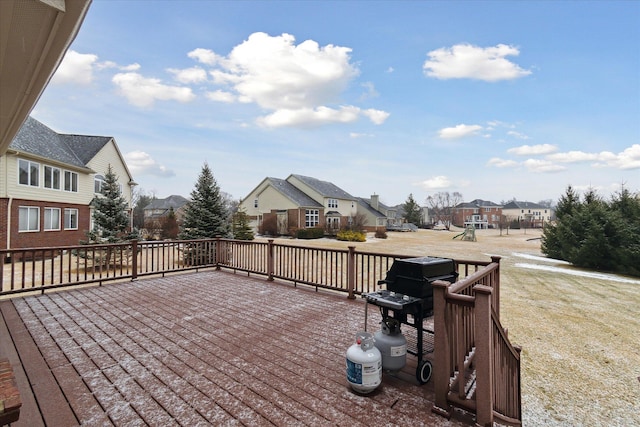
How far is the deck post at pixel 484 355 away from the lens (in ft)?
6.51

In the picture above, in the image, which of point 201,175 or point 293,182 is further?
point 293,182

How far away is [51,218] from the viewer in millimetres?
14375

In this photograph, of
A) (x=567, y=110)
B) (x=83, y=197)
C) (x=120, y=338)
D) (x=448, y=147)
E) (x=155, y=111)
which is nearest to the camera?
(x=120, y=338)

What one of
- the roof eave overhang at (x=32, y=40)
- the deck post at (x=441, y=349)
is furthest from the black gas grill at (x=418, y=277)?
the roof eave overhang at (x=32, y=40)

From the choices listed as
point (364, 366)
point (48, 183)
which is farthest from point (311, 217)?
point (364, 366)

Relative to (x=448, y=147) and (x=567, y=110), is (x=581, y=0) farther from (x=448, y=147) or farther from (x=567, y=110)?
(x=448, y=147)

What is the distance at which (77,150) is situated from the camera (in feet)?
59.2

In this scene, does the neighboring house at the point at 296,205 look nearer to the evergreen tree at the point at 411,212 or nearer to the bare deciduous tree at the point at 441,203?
the evergreen tree at the point at 411,212

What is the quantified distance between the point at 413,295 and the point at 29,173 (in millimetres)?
17309

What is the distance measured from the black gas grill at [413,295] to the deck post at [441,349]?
37cm

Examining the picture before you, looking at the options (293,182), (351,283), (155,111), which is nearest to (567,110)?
(351,283)

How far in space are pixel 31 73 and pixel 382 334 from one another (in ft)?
11.4

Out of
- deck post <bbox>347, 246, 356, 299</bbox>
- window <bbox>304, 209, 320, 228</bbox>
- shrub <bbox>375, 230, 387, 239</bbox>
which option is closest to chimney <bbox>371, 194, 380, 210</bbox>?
shrub <bbox>375, 230, 387, 239</bbox>

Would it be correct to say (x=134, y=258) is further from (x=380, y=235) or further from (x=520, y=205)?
(x=520, y=205)
